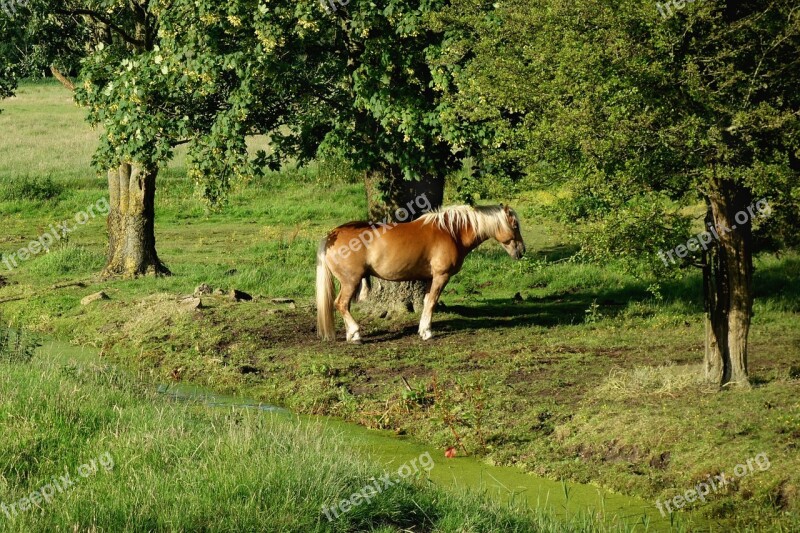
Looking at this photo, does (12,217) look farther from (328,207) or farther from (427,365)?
(427,365)

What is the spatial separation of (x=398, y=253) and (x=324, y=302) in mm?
1555

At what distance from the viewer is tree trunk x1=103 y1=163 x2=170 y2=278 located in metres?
25.7

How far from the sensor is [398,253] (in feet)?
63.0

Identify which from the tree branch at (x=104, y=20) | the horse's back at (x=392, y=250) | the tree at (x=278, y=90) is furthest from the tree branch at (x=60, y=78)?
the horse's back at (x=392, y=250)

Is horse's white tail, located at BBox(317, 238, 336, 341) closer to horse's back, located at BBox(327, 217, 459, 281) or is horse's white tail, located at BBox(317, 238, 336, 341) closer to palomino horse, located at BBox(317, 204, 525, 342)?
palomino horse, located at BBox(317, 204, 525, 342)

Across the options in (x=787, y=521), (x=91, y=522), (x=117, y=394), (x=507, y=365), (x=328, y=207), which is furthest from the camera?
(x=328, y=207)

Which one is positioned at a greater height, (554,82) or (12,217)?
(554,82)

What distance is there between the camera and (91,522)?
28.7 ft

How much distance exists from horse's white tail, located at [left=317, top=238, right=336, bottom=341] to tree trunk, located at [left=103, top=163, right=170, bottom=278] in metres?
7.87

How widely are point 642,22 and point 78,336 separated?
13.6 metres

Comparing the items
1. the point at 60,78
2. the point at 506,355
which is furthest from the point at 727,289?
the point at 60,78

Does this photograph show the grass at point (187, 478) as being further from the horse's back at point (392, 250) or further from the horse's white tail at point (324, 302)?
the horse's back at point (392, 250)

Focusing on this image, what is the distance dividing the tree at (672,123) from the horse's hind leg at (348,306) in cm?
547

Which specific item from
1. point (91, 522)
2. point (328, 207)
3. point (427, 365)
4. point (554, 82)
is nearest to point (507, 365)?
point (427, 365)
